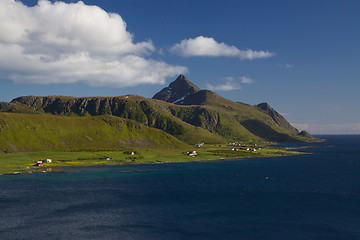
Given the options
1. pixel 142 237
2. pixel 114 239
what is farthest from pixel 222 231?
pixel 114 239

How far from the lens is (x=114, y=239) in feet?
222

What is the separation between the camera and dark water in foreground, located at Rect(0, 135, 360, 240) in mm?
72312

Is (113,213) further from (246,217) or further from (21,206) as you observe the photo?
(246,217)

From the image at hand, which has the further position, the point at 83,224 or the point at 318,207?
the point at 318,207

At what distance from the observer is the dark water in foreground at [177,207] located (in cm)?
7231

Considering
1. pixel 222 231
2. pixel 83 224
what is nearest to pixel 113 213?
pixel 83 224

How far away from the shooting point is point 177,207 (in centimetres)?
9400

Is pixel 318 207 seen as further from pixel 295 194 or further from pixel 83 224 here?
pixel 83 224

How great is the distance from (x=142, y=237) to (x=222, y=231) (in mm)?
19872

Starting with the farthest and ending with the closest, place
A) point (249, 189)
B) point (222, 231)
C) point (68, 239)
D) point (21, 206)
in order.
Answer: point (249, 189)
point (21, 206)
point (222, 231)
point (68, 239)

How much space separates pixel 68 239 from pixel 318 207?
3000 inches

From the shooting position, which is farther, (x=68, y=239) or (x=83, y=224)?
(x=83, y=224)

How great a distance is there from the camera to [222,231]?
72.9m

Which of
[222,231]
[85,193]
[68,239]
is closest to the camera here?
[68,239]
